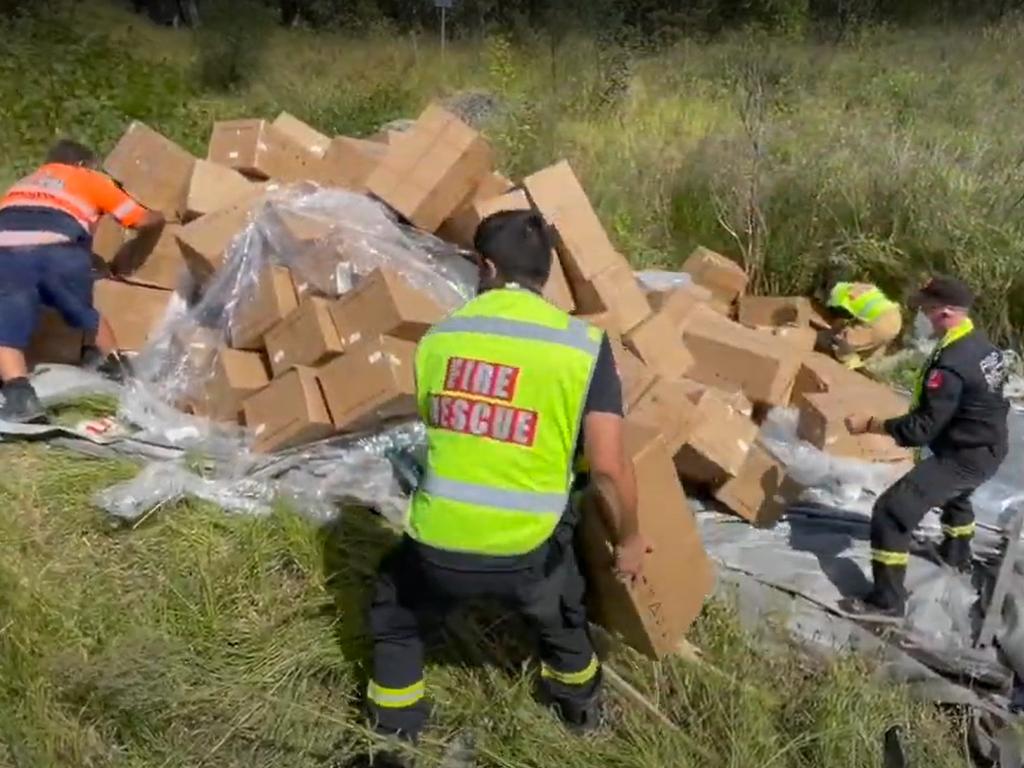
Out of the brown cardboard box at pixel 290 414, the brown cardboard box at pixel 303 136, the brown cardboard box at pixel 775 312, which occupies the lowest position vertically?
the brown cardboard box at pixel 775 312

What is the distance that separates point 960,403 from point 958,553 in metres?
0.56

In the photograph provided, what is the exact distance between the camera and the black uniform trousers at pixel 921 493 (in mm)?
3551

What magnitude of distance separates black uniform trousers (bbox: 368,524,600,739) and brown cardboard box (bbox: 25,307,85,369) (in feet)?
8.21

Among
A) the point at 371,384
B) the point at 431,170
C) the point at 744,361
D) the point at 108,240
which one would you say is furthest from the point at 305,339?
the point at 744,361

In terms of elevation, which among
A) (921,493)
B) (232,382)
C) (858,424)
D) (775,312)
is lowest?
(775,312)

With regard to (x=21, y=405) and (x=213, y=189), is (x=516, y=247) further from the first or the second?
(x=213, y=189)

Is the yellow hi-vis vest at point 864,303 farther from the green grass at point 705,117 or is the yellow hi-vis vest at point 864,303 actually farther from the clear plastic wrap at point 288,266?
the clear plastic wrap at point 288,266

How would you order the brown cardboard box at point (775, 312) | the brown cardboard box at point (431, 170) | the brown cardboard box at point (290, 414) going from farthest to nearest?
1. the brown cardboard box at point (775, 312)
2. the brown cardboard box at point (431, 170)
3. the brown cardboard box at point (290, 414)

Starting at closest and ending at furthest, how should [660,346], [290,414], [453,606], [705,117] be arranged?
[453,606] → [290,414] → [660,346] → [705,117]

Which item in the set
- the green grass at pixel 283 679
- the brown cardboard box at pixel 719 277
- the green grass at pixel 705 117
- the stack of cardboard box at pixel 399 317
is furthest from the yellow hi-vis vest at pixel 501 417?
the green grass at pixel 705 117

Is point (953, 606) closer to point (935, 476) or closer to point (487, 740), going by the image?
point (935, 476)

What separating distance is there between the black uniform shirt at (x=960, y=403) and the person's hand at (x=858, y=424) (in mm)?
389

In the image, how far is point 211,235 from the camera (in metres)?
4.56

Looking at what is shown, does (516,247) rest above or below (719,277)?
above
